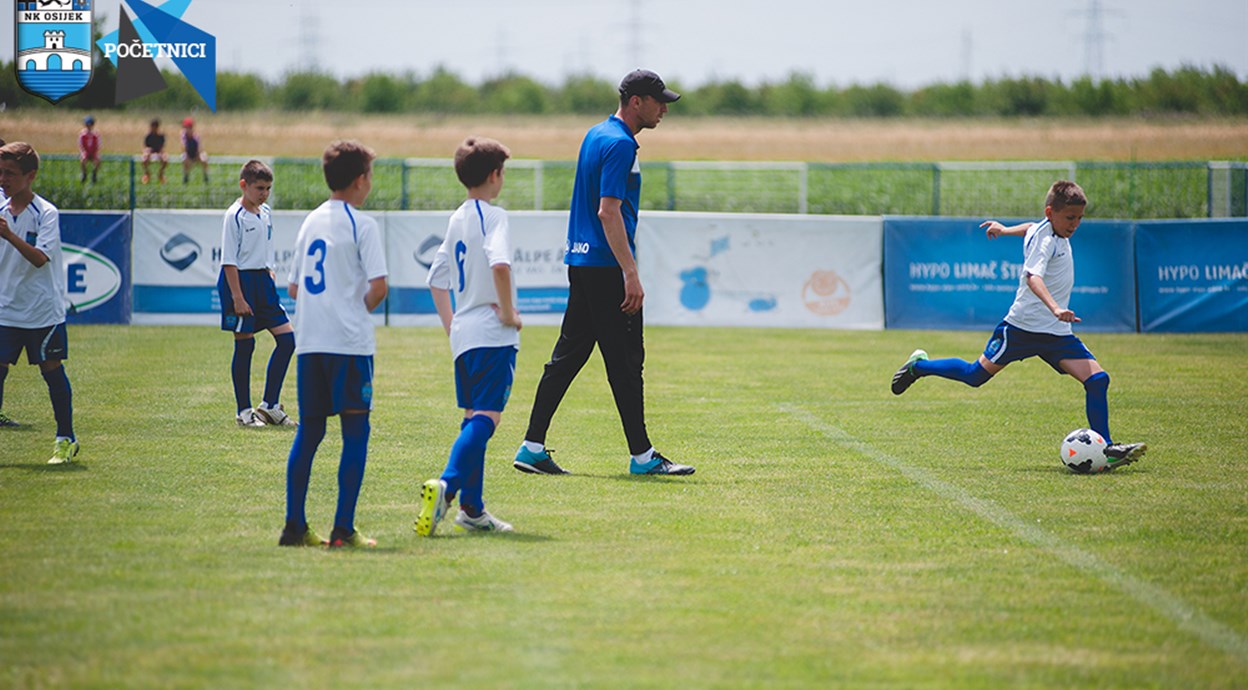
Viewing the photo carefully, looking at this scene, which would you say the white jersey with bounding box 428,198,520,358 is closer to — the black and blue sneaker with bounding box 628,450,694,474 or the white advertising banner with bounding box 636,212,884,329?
the black and blue sneaker with bounding box 628,450,694,474

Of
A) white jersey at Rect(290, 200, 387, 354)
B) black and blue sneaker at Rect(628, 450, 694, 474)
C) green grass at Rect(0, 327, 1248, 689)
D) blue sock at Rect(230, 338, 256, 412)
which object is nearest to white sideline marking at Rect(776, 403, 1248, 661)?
green grass at Rect(0, 327, 1248, 689)

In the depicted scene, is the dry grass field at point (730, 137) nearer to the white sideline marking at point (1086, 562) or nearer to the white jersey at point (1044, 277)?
the white jersey at point (1044, 277)

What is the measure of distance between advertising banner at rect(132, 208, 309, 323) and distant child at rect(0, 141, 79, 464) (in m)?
10.1

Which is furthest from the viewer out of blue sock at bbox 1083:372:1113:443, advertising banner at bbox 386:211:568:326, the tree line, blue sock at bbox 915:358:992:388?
the tree line

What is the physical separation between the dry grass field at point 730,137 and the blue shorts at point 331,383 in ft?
96.0

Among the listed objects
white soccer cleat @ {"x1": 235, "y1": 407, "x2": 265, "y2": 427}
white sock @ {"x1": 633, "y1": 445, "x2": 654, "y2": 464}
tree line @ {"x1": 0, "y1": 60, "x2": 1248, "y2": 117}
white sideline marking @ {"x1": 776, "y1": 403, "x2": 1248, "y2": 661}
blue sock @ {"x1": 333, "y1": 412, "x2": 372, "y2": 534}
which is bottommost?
white sideline marking @ {"x1": 776, "y1": 403, "x2": 1248, "y2": 661}

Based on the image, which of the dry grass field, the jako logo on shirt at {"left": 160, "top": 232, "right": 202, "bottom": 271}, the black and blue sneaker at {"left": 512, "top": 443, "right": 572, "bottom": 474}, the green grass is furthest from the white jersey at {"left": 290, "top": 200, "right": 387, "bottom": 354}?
the dry grass field

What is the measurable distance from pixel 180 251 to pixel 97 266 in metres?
1.09

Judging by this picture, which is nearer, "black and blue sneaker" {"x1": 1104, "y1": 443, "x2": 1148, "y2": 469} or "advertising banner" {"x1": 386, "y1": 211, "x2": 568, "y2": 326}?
"black and blue sneaker" {"x1": 1104, "y1": 443, "x2": 1148, "y2": 469}

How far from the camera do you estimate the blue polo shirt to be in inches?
305

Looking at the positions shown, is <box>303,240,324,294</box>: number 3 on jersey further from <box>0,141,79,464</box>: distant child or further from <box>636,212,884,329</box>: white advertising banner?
<box>636,212,884,329</box>: white advertising banner

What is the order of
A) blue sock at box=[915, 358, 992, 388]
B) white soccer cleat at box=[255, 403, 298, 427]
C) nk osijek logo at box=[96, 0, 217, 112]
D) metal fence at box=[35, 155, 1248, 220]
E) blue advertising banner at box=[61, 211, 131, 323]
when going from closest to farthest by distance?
blue sock at box=[915, 358, 992, 388]
white soccer cleat at box=[255, 403, 298, 427]
blue advertising banner at box=[61, 211, 131, 323]
nk osijek logo at box=[96, 0, 217, 112]
metal fence at box=[35, 155, 1248, 220]

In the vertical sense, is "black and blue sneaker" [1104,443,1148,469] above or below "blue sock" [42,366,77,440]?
below

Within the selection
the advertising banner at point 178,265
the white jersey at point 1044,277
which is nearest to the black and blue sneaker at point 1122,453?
the white jersey at point 1044,277
